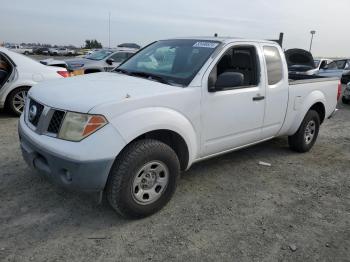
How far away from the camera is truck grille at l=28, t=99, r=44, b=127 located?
11.3 feet

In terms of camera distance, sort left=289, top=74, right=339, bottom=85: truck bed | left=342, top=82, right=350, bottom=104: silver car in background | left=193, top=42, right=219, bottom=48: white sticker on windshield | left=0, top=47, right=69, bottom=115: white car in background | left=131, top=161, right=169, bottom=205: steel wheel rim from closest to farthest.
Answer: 1. left=131, top=161, right=169, bottom=205: steel wheel rim
2. left=193, top=42, right=219, bottom=48: white sticker on windshield
3. left=289, top=74, right=339, bottom=85: truck bed
4. left=0, top=47, right=69, bottom=115: white car in background
5. left=342, top=82, right=350, bottom=104: silver car in background

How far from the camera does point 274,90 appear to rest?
4.74m

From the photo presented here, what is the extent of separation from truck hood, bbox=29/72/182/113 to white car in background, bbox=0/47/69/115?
3680mm

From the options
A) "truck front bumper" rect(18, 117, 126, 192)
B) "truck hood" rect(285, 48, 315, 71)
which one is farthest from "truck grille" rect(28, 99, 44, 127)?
"truck hood" rect(285, 48, 315, 71)

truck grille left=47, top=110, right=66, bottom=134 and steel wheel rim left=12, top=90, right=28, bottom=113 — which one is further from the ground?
truck grille left=47, top=110, right=66, bottom=134

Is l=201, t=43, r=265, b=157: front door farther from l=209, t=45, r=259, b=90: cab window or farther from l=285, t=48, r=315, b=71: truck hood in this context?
l=285, t=48, r=315, b=71: truck hood

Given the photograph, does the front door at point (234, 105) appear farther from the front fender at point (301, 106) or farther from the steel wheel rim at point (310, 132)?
the steel wheel rim at point (310, 132)

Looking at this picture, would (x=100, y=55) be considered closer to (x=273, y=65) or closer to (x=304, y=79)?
(x=304, y=79)

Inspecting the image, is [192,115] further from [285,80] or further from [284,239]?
[285,80]

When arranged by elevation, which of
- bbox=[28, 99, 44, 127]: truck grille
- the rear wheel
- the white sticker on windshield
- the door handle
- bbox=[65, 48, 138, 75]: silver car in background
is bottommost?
the rear wheel

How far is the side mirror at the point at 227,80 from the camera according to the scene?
3.83 meters

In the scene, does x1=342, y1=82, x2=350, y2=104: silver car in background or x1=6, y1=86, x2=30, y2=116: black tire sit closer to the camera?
x1=6, y1=86, x2=30, y2=116: black tire

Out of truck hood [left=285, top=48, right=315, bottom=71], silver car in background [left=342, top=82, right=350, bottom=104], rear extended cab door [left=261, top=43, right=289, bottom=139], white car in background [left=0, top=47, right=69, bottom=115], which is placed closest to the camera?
rear extended cab door [left=261, top=43, right=289, bottom=139]

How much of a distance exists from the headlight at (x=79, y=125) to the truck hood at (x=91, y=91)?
2.4 inches
